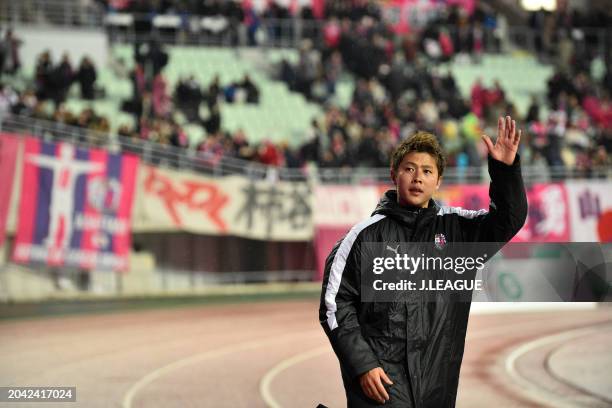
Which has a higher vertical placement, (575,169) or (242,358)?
(575,169)

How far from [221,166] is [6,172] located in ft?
16.7

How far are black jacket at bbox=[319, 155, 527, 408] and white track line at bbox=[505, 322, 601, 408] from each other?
499 centimetres

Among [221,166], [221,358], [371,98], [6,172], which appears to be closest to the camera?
[221,358]

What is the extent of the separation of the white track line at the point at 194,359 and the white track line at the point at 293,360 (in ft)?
3.19

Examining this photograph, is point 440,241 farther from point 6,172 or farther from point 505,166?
point 6,172

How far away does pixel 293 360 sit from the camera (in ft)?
40.9

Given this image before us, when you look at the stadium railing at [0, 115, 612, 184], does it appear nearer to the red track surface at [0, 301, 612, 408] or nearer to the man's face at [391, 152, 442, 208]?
the red track surface at [0, 301, 612, 408]

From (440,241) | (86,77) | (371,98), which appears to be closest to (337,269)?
(440,241)

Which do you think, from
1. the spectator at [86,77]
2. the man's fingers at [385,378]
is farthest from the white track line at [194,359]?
the spectator at [86,77]

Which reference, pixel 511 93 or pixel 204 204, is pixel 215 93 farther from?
pixel 511 93

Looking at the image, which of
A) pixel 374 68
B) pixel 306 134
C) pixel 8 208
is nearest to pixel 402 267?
pixel 8 208

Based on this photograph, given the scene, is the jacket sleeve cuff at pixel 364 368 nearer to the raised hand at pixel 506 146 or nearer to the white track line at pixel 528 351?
the raised hand at pixel 506 146

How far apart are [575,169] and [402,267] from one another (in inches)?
824

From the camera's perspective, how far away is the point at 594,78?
2997 centimetres
